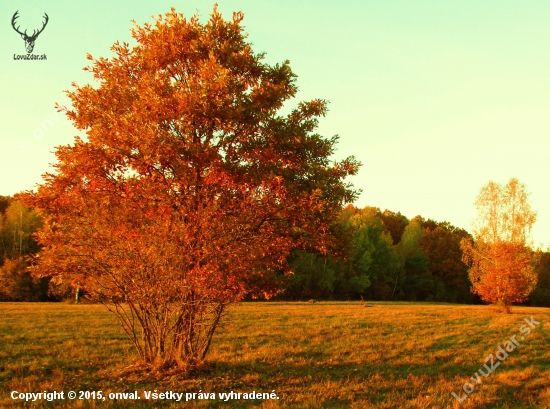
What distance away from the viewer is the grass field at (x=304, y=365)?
33.7 ft

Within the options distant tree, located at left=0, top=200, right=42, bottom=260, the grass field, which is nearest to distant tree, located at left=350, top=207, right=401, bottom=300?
distant tree, located at left=0, top=200, right=42, bottom=260

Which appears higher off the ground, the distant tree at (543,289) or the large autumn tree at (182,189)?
the large autumn tree at (182,189)

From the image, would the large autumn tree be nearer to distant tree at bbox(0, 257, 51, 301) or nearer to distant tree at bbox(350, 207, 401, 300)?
distant tree at bbox(0, 257, 51, 301)

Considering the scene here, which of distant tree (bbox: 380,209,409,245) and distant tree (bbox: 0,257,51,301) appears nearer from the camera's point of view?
distant tree (bbox: 0,257,51,301)

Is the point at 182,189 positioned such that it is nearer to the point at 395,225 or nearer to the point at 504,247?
the point at 504,247

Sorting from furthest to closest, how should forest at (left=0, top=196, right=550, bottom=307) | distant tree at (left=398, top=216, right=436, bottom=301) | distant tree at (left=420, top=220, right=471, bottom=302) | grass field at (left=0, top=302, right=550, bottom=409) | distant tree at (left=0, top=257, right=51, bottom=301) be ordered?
distant tree at (left=420, top=220, right=471, bottom=302) < distant tree at (left=398, top=216, right=436, bottom=301) < forest at (left=0, top=196, right=550, bottom=307) < distant tree at (left=0, top=257, right=51, bottom=301) < grass field at (left=0, top=302, right=550, bottom=409)

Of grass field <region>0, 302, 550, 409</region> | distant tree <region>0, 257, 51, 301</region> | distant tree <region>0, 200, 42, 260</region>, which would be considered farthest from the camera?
distant tree <region>0, 200, 42, 260</region>

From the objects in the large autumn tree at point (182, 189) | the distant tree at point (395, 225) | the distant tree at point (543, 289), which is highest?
the distant tree at point (395, 225)

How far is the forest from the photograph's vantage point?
168 feet

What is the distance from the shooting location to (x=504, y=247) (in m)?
35.2

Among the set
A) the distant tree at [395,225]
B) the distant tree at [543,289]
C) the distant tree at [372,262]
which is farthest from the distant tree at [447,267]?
the distant tree at [395,225]

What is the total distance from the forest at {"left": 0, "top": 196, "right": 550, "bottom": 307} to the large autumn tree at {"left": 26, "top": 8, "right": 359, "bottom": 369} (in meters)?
38.3

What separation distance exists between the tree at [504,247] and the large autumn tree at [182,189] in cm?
2764

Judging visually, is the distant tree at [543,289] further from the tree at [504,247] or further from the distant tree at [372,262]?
the tree at [504,247]
